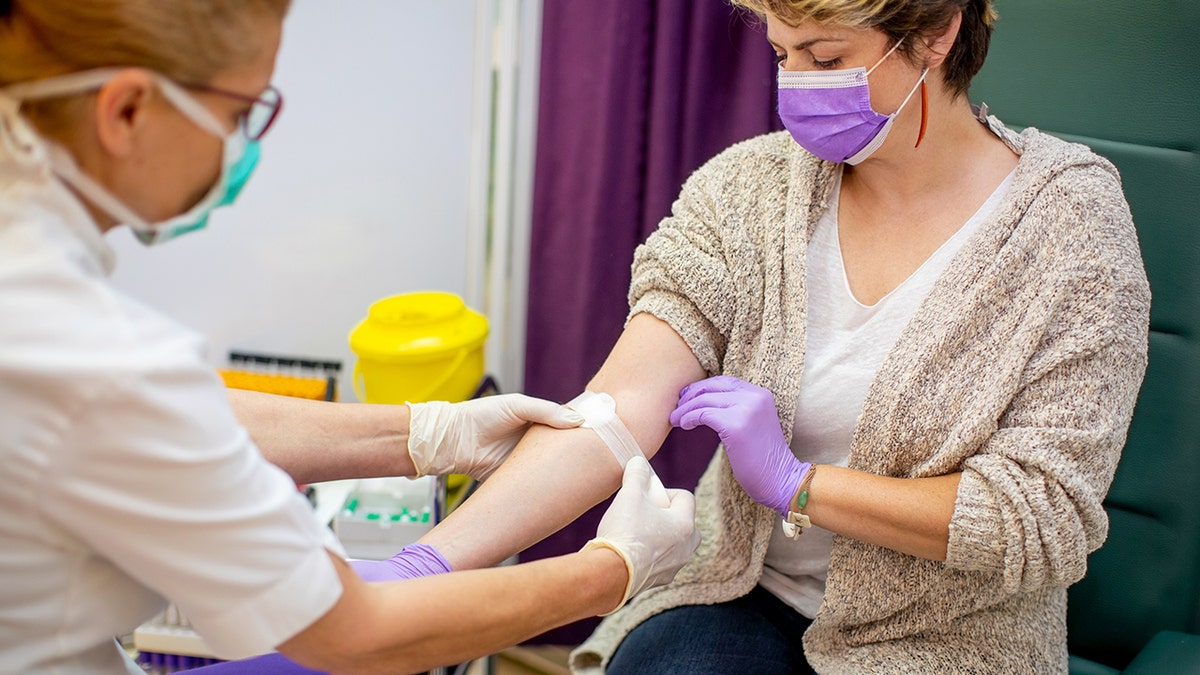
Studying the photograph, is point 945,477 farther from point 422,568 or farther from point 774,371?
→ point 422,568

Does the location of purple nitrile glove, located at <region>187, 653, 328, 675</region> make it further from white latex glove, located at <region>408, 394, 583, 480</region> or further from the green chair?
the green chair

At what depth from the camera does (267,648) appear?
89 cm

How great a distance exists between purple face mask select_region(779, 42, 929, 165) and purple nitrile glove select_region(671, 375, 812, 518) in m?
0.36

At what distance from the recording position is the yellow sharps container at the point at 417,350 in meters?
2.06

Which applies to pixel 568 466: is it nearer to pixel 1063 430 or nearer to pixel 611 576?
pixel 611 576

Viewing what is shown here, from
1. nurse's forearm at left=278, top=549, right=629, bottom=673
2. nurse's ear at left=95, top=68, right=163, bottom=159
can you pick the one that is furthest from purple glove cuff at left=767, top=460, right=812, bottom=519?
nurse's ear at left=95, top=68, right=163, bottom=159

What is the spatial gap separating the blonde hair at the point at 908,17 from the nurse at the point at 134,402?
28.2 inches

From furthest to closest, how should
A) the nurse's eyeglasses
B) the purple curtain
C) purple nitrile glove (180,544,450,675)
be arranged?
the purple curtain < purple nitrile glove (180,544,450,675) < the nurse's eyeglasses

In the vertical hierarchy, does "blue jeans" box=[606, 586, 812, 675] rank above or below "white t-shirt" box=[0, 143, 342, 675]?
below

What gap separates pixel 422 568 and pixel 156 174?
0.61 m

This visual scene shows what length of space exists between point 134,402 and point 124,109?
0.81 feet

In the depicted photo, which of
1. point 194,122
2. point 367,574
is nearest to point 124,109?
point 194,122

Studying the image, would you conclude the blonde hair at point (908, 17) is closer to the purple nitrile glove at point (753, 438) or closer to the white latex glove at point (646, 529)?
the purple nitrile glove at point (753, 438)

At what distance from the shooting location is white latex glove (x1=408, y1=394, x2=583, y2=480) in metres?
1.49
